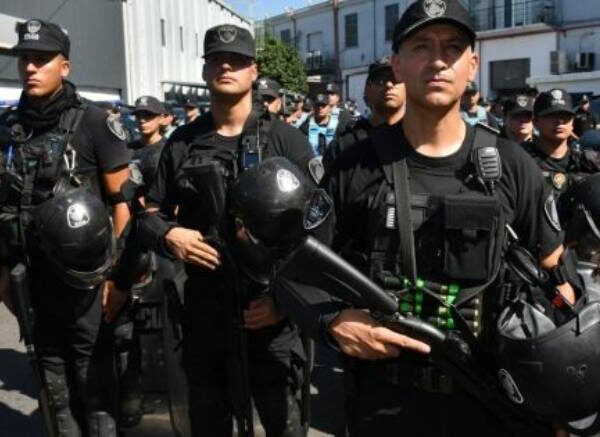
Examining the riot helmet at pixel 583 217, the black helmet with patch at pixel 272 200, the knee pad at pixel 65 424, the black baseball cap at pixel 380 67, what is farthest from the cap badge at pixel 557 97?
the knee pad at pixel 65 424

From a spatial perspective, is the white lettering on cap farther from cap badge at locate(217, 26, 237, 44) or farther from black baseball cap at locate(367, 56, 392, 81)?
black baseball cap at locate(367, 56, 392, 81)

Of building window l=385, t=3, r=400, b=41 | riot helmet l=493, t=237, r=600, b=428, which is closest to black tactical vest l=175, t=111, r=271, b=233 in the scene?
riot helmet l=493, t=237, r=600, b=428

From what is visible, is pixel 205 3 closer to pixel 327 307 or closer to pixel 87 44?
pixel 87 44

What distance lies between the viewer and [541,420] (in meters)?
1.80

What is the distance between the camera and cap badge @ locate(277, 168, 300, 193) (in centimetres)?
247

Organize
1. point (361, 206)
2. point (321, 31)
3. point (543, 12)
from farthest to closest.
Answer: point (321, 31) → point (543, 12) → point (361, 206)

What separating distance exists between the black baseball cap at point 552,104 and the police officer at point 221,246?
2123 mm

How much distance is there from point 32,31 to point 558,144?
304 centimetres

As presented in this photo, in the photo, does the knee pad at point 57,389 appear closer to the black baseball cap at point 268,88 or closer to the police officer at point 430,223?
the police officer at point 430,223

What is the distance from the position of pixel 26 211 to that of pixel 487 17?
32.7 m

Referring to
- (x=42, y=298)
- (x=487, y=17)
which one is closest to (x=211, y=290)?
(x=42, y=298)

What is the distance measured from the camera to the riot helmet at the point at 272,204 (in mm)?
2449

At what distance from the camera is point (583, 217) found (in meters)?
2.83

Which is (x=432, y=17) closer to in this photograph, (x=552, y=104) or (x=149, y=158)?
(x=552, y=104)
